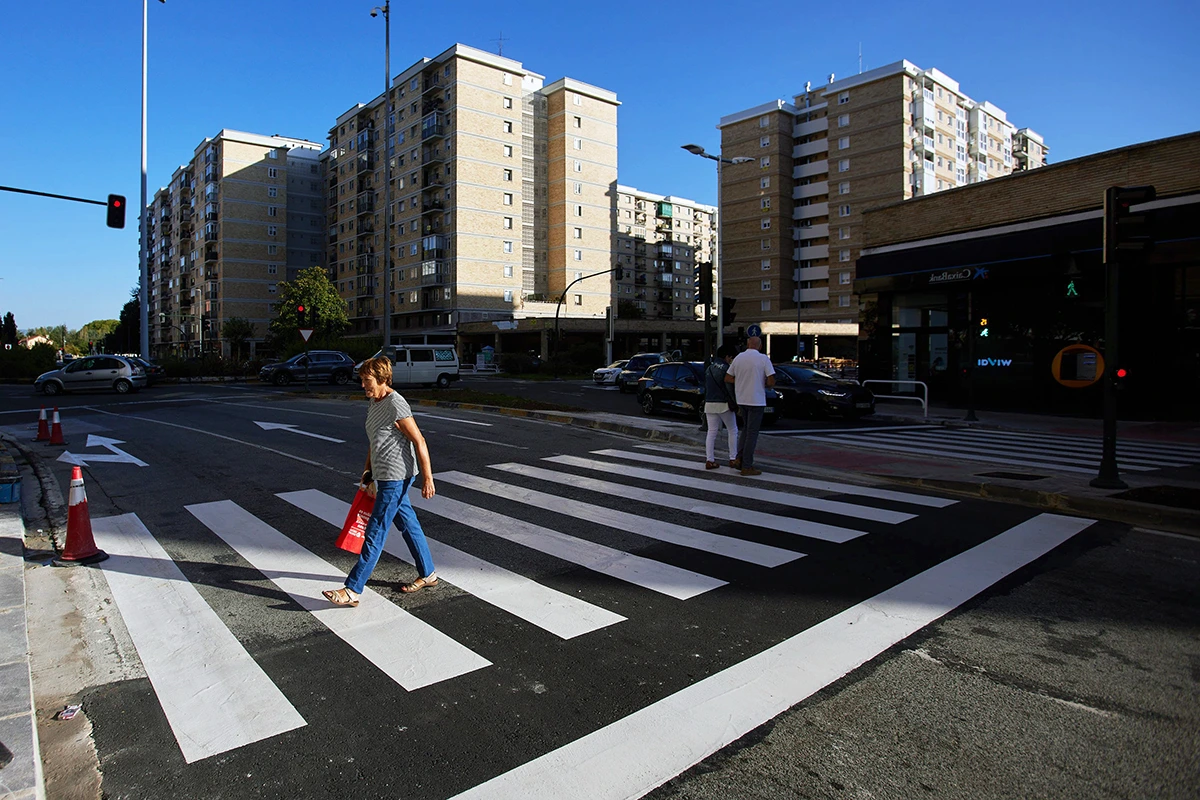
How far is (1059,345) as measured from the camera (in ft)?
59.4

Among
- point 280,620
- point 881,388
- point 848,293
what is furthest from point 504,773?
point 848,293

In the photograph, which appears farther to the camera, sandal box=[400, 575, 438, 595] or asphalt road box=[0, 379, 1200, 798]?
sandal box=[400, 575, 438, 595]

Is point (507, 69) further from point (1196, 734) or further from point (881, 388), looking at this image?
point (1196, 734)

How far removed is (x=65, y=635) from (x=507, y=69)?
66918 millimetres

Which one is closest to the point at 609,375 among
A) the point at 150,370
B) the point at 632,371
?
the point at 632,371

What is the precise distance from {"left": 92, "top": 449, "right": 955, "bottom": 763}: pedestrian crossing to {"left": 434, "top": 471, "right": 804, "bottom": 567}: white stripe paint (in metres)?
0.02

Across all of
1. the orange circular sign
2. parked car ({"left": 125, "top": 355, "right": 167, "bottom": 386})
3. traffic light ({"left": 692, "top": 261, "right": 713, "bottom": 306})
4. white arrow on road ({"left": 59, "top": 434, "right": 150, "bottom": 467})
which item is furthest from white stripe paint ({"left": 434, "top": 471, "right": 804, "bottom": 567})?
parked car ({"left": 125, "top": 355, "right": 167, "bottom": 386})

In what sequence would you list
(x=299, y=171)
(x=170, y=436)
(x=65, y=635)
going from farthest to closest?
(x=299, y=171) → (x=170, y=436) → (x=65, y=635)

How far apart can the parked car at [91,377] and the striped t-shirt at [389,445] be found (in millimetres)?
27509

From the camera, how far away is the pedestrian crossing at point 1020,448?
10164 millimetres

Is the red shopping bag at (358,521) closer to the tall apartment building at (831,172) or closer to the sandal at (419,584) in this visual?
the sandal at (419,584)

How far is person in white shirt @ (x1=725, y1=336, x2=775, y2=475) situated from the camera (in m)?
8.88

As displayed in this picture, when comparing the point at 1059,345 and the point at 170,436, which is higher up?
the point at 1059,345

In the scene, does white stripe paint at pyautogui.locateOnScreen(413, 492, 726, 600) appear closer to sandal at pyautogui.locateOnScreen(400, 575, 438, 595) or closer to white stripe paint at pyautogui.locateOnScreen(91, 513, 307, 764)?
sandal at pyautogui.locateOnScreen(400, 575, 438, 595)
